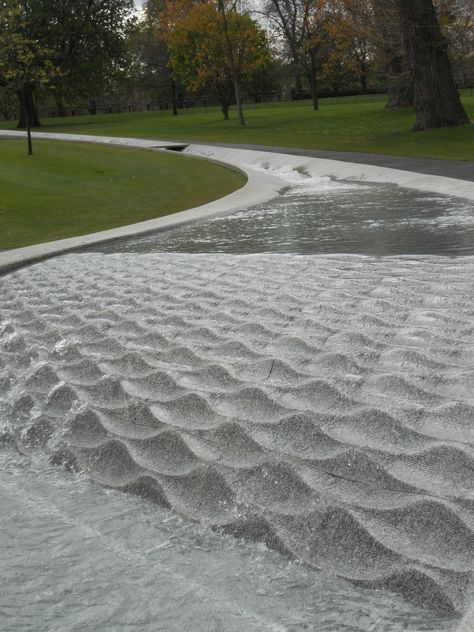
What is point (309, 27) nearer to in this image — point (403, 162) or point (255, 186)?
point (403, 162)

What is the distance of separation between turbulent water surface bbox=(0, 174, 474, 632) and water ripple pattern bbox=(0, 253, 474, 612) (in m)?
0.01

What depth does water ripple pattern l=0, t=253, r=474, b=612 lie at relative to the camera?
3779mm

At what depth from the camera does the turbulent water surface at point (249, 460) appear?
3543 mm

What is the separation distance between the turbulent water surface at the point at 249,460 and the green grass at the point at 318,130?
14967mm

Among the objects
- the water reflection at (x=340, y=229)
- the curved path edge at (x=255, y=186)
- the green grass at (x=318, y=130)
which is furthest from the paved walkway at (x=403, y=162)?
the water reflection at (x=340, y=229)

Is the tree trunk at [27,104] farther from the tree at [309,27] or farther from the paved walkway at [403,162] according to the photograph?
the paved walkway at [403,162]

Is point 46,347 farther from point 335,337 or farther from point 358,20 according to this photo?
point 358,20

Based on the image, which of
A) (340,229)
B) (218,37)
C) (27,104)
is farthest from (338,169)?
(27,104)

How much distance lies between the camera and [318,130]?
34875mm

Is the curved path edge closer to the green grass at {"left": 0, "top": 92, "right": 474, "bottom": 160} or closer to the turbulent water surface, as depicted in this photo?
the green grass at {"left": 0, "top": 92, "right": 474, "bottom": 160}

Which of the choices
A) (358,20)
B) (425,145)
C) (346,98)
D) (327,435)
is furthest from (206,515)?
(346,98)

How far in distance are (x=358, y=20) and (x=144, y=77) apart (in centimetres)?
4684

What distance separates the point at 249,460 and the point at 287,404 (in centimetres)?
49

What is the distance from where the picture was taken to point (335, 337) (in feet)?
18.3
